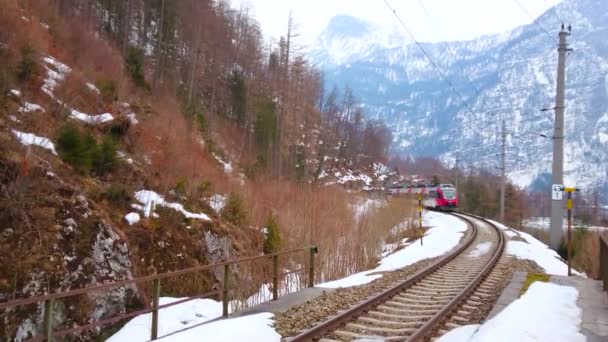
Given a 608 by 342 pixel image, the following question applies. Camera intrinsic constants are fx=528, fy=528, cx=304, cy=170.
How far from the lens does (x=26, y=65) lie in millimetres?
16047

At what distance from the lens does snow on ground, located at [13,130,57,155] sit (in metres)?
12.7

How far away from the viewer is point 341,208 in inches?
840

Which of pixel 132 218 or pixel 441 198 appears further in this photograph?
pixel 441 198

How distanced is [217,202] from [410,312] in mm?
11280

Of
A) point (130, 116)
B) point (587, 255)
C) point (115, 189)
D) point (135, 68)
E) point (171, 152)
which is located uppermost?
point (135, 68)

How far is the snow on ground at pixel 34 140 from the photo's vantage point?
41.7 ft

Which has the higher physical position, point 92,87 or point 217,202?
point 92,87

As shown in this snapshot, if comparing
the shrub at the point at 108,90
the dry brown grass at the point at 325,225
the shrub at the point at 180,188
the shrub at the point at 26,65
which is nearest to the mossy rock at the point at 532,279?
the dry brown grass at the point at 325,225

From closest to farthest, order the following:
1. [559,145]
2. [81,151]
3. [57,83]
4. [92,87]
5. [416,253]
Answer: [81,151] < [57,83] < [92,87] < [416,253] < [559,145]

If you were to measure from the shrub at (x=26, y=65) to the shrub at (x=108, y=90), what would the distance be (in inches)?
135

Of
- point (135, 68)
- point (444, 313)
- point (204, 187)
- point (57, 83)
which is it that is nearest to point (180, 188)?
point (204, 187)

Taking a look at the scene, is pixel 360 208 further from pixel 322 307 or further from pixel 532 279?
pixel 322 307

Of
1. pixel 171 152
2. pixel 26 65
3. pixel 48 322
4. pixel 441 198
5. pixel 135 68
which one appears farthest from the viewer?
pixel 441 198

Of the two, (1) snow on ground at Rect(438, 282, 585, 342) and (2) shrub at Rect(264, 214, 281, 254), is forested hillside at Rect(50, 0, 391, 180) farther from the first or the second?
(1) snow on ground at Rect(438, 282, 585, 342)
